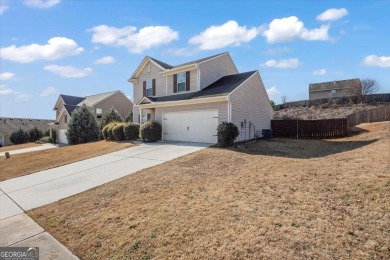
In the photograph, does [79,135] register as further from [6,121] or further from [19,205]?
[6,121]

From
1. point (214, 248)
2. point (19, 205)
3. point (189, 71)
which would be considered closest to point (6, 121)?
point (189, 71)

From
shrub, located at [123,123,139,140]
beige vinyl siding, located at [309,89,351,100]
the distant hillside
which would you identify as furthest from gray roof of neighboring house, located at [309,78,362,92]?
shrub, located at [123,123,139,140]

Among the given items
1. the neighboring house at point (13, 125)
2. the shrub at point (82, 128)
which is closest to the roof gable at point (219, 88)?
the shrub at point (82, 128)

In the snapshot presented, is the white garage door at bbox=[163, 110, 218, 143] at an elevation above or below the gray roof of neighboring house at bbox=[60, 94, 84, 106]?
below

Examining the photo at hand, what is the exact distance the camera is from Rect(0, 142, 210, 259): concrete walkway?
204 inches

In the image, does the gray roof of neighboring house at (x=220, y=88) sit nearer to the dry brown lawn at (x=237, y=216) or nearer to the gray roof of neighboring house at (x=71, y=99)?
the dry brown lawn at (x=237, y=216)

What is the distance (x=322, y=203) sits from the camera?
4.74 meters

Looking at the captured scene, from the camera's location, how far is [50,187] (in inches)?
360

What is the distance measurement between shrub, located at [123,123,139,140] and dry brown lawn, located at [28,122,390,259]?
11710 millimetres

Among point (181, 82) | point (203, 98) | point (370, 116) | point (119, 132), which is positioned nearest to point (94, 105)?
point (119, 132)

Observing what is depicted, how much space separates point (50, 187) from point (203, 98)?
9544mm

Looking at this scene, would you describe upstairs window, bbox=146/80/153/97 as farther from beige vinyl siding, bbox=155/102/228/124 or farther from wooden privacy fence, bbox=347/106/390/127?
wooden privacy fence, bbox=347/106/390/127

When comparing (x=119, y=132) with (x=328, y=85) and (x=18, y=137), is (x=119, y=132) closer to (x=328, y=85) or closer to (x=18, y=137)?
(x=18, y=137)

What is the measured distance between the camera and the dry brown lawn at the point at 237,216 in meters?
3.66
